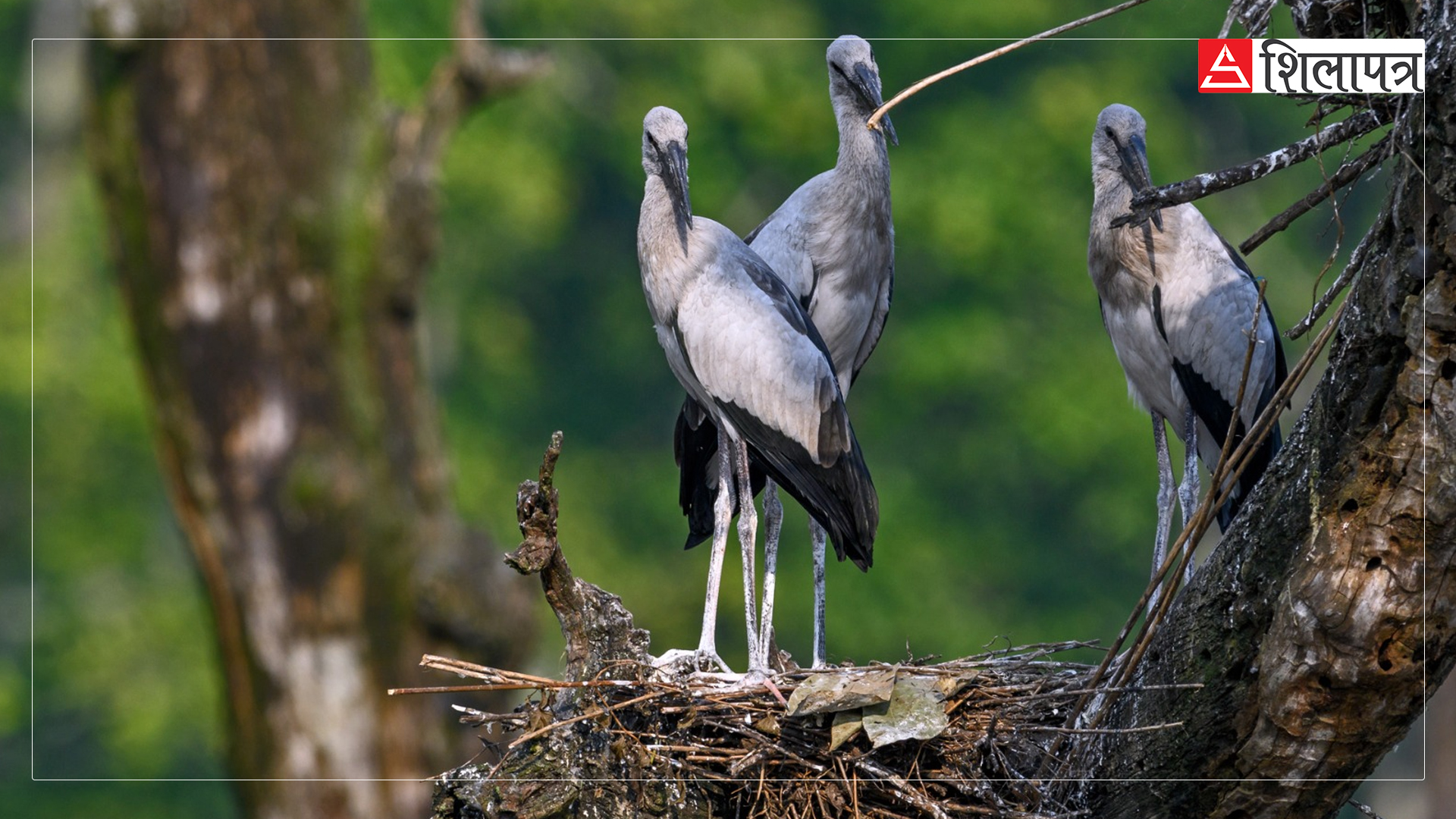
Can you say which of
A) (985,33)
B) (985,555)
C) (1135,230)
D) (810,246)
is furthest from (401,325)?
(985,555)

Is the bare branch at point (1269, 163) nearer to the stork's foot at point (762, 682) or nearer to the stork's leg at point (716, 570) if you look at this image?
the stork's foot at point (762, 682)

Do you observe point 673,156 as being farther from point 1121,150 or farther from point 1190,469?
point 1190,469

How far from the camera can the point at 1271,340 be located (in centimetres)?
526

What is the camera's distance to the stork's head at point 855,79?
5234 millimetres

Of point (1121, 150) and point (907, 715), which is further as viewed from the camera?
point (1121, 150)

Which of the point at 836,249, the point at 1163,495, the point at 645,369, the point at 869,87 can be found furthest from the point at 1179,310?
the point at 645,369

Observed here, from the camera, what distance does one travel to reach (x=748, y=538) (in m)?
5.24

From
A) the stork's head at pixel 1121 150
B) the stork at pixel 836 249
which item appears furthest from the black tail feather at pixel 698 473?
the stork's head at pixel 1121 150

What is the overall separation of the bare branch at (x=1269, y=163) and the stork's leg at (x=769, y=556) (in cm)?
190

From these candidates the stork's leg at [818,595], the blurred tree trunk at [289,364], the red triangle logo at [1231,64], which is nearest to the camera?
the red triangle logo at [1231,64]

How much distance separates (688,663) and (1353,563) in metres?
2.11

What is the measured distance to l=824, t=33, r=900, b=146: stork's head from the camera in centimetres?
523

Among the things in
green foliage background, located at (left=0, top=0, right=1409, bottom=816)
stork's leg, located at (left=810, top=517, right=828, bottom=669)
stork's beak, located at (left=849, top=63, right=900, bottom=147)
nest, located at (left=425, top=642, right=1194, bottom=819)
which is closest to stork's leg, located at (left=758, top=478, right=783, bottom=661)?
stork's leg, located at (left=810, top=517, right=828, bottom=669)

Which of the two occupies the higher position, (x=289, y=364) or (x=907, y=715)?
(x=289, y=364)
